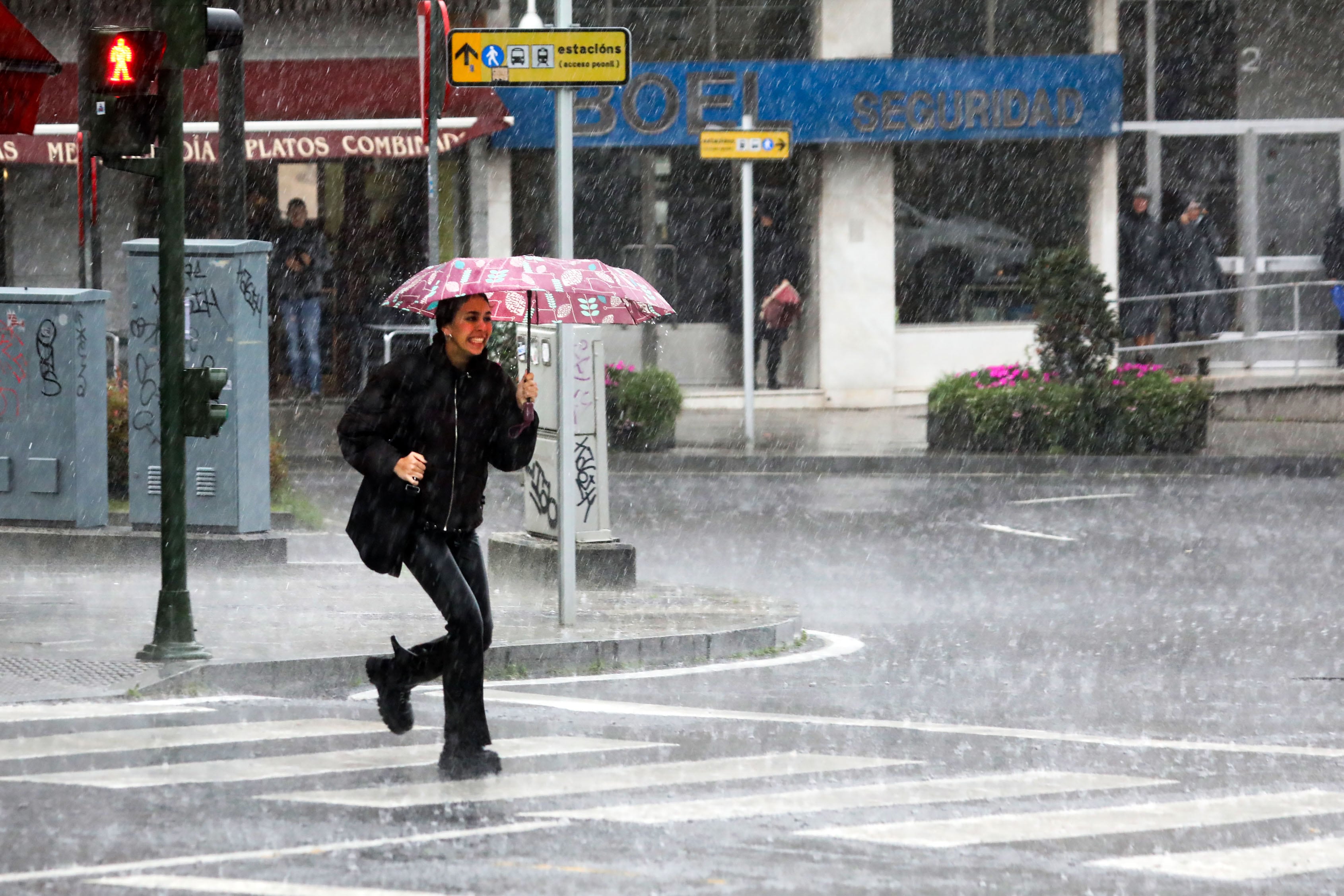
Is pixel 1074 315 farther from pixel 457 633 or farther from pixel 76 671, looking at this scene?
pixel 457 633

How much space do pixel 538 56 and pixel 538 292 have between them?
2083 millimetres

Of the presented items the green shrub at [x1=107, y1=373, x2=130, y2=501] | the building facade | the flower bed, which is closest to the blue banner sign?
the building facade

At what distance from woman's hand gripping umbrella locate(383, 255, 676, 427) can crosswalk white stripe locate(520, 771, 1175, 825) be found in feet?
5.07

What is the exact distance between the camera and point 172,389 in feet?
32.2

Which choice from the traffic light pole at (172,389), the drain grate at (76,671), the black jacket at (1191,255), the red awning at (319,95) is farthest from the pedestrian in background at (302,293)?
the drain grate at (76,671)

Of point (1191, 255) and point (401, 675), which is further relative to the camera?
point (1191, 255)

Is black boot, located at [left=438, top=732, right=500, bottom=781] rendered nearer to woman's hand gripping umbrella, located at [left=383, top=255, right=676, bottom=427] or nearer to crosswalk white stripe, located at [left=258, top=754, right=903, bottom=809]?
crosswalk white stripe, located at [left=258, top=754, right=903, bottom=809]

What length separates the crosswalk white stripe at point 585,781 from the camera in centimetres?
704

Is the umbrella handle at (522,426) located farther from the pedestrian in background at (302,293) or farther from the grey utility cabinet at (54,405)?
the pedestrian in background at (302,293)

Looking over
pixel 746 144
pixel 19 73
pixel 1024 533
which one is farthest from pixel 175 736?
pixel 746 144

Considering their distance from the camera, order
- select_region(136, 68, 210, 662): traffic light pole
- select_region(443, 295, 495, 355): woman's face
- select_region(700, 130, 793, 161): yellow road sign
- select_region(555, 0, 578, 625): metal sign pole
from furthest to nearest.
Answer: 1. select_region(700, 130, 793, 161): yellow road sign
2. select_region(555, 0, 578, 625): metal sign pole
3. select_region(136, 68, 210, 662): traffic light pole
4. select_region(443, 295, 495, 355): woman's face

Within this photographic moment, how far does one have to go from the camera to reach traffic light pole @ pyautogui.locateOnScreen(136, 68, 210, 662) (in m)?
9.74

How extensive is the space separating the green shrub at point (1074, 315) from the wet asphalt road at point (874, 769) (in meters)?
6.73

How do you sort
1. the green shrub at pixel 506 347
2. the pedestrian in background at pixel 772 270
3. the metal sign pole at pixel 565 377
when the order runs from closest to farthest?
the metal sign pole at pixel 565 377 → the green shrub at pixel 506 347 → the pedestrian in background at pixel 772 270
